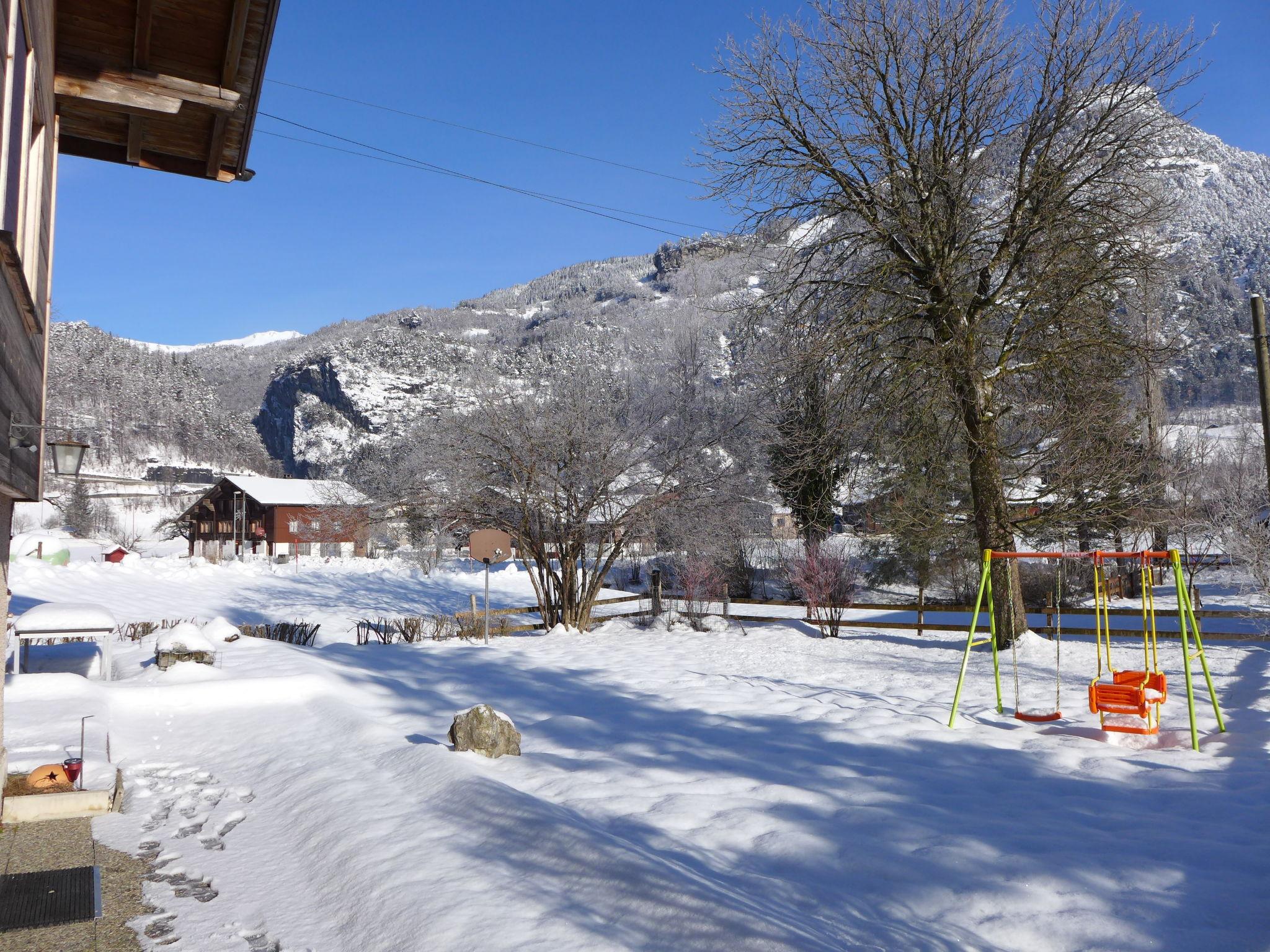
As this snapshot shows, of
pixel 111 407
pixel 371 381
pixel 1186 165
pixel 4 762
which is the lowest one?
pixel 4 762

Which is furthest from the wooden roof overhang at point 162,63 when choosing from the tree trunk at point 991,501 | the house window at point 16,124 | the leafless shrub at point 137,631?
the leafless shrub at point 137,631

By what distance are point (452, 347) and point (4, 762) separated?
113889 millimetres

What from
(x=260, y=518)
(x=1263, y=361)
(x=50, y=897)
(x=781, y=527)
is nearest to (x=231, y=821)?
(x=50, y=897)

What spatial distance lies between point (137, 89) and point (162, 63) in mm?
246

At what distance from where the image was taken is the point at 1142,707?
7.65 metres

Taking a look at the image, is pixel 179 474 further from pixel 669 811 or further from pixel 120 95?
pixel 669 811

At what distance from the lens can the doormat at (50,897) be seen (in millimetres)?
4207

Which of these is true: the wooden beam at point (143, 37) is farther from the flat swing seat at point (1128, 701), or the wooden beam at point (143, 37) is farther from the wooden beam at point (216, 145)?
→ the flat swing seat at point (1128, 701)

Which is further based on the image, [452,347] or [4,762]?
[452,347]

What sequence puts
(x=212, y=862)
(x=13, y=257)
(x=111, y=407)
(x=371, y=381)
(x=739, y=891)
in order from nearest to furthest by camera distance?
1. (x=13, y=257)
2. (x=739, y=891)
3. (x=212, y=862)
4. (x=111, y=407)
5. (x=371, y=381)

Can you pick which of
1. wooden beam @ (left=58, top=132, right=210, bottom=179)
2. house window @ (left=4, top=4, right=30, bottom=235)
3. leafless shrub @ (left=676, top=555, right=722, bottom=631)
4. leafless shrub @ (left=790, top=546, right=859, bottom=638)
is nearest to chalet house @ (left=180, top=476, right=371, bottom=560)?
leafless shrub @ (left=676, top=555, right=722, bottom=631)

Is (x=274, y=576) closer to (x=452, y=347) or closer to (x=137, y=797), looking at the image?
(x=137, y=797)

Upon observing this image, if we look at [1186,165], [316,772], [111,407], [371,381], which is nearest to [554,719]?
[316,772]

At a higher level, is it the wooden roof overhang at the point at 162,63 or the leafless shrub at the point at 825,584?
the wooden roof overhang at the point at 162,63
